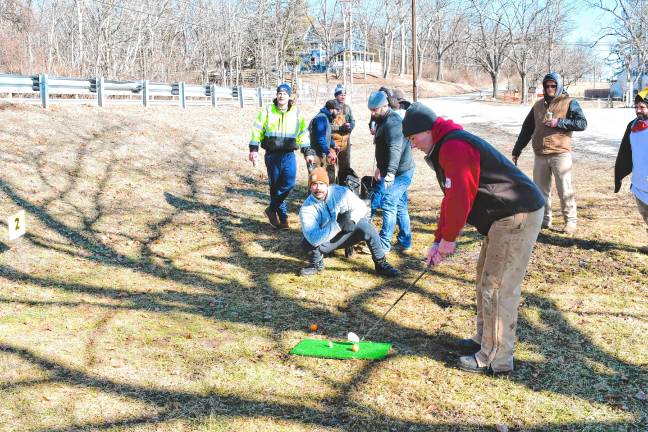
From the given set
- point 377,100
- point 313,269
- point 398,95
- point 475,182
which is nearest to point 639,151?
point 377,100

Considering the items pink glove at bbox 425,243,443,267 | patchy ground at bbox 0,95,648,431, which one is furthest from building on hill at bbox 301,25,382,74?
pink glove at bbox 425,243,443,267

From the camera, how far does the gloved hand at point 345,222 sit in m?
6.00

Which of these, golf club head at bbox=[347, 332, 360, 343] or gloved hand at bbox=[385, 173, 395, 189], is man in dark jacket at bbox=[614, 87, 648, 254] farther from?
golf club head at bbox=[347, 332, 360, 343]

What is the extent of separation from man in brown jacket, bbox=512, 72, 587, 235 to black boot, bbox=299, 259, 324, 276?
117 inches

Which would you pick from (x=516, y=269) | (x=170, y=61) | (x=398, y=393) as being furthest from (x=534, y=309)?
(x=170, y=61)

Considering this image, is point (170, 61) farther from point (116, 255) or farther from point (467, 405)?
point (467, 405)

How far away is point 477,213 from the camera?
3.82 m

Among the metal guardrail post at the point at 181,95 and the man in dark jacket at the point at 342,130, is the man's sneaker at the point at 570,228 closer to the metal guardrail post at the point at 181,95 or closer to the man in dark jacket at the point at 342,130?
the man in dark jacket at the point at 342,130

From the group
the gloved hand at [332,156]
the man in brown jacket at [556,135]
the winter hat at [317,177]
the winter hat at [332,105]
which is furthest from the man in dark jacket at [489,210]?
the winter hat at [332,105]

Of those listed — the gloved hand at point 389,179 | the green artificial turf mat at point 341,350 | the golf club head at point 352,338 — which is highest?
the gloved hand at point 389,179

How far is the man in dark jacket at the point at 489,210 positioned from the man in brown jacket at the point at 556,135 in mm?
3643

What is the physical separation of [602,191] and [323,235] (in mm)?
6645

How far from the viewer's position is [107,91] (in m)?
16.6

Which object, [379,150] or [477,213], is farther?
[379,150]
